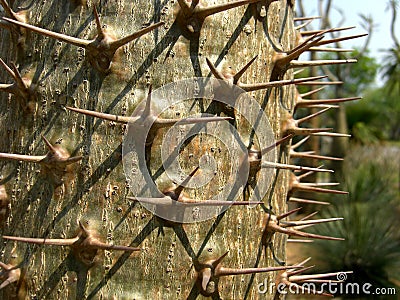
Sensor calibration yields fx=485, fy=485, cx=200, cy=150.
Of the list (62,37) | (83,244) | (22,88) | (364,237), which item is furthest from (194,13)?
(364,237)

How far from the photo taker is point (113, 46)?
94cm

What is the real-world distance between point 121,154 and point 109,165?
32 millimetres

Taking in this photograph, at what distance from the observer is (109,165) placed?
943 mm

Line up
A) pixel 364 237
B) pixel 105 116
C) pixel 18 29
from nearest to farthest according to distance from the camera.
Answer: pixel 105 116 < pixel 18 29 < pixel 364 237

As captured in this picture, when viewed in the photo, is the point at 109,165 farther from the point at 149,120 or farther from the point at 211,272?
the point at 211,272

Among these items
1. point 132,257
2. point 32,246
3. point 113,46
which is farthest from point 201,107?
point 32,246

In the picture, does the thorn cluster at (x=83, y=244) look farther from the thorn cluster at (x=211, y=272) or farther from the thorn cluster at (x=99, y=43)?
the thorn cluster at (x=99, y=43)

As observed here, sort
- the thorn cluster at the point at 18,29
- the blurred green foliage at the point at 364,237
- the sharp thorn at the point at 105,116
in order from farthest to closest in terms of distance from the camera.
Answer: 1. the blurred green foliage at the point at 364,237
2. the thorn cluster at the point at 18,29
3. the sharp thorn at the point at 105,116

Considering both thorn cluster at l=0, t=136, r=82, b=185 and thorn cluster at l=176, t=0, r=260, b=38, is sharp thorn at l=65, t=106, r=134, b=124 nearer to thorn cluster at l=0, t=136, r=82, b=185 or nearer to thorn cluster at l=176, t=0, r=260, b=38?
thorn cluster at l=0, t=136, r=82, b=185

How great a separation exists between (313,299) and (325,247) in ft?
1.75

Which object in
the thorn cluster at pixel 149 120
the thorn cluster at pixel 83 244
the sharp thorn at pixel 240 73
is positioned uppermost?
the sharp thorn at pixel 240 73

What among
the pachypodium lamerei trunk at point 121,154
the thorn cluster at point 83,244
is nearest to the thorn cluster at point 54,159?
the pachypodium lamerei trunk at point 121,154

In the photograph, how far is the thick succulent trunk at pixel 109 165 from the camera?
933 mm

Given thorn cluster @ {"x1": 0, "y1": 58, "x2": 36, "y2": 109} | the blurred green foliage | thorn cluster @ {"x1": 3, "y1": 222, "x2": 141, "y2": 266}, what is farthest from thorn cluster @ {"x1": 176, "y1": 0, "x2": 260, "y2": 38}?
the blurred green foliage
